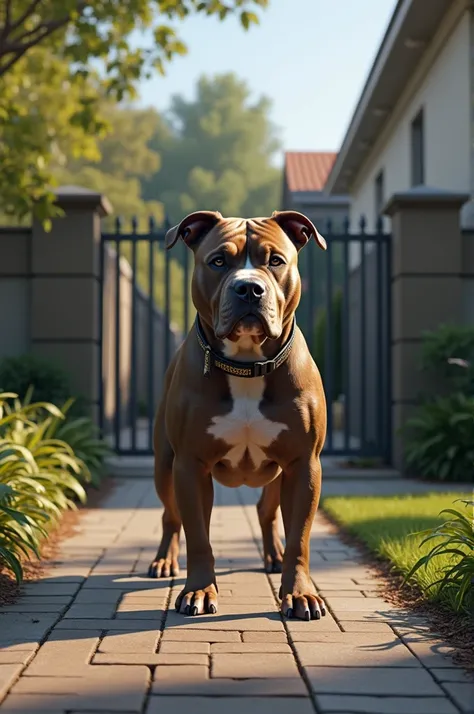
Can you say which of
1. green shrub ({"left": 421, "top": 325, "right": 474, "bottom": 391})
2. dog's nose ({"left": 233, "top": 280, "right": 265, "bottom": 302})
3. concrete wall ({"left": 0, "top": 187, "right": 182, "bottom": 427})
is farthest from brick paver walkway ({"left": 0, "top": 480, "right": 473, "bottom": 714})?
concrete wall ({"left": 0, "top": 187, "right": 182, "bottom": 427})

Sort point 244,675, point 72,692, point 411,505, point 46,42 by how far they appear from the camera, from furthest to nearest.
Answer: point 46,42 → point 411,505 → point 244,675 → point 72,692

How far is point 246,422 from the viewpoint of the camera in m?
3.75

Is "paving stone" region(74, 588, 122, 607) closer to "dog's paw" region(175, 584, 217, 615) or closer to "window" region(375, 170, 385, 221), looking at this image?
"dog's paw" region(175, 584, 217, 615)

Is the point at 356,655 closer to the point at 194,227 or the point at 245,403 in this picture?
the point at 245,403

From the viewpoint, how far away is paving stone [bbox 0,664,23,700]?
2.66m

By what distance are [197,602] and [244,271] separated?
4.35ft

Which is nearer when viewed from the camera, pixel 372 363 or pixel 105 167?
pixel 372 363

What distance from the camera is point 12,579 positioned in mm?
4246

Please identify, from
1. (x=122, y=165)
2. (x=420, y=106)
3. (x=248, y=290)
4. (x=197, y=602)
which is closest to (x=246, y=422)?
(x=248, y=290)

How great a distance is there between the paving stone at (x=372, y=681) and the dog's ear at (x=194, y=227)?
188 centimetres

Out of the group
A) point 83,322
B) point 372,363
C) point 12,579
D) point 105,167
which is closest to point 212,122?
point 105,167

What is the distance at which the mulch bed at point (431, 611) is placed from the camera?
312 centimetres

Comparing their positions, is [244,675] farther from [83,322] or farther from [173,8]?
[173,8]

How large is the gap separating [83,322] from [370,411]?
5.27 meters
